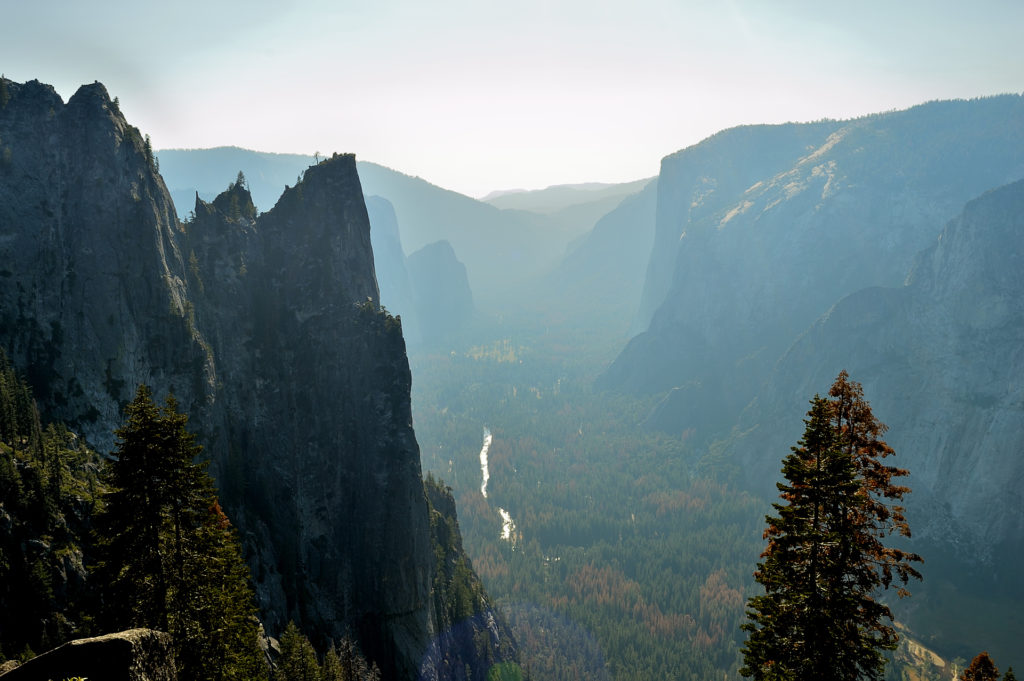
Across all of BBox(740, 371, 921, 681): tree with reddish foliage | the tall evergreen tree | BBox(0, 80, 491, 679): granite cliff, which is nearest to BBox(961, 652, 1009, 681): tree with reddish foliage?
BBox(740, 371, 921, 681): tree with reddish foliage

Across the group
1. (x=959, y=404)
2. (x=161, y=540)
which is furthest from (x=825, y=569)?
(x=959, y=404)

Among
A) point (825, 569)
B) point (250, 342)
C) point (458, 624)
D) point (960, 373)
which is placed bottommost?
point (458, 624)

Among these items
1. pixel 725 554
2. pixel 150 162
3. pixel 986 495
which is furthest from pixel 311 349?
pixel 986 495

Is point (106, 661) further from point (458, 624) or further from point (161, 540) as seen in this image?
point (458, 624)

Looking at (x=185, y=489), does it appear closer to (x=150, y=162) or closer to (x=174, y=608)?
(x=174, y=608)

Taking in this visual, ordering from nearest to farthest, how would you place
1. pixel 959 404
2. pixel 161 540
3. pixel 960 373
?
pixel 161 540 → pixel 959 404 → pixel 960 373

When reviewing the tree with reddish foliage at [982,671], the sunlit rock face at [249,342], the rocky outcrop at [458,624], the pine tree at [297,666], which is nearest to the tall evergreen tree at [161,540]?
the pine tree at [297,666]

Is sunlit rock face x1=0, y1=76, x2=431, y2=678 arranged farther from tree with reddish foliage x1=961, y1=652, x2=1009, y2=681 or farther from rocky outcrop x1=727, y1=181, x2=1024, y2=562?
rocky outcrop x1=727, y1=181, x2=1024, y2=562

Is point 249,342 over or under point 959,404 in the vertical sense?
over
